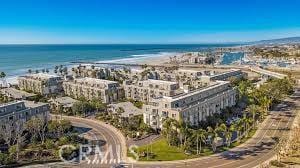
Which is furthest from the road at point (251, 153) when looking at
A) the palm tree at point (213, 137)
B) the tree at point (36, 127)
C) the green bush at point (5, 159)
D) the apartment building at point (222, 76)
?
the apartment building at point (222, 76)

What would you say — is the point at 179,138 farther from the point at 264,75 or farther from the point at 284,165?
the point at 264,75

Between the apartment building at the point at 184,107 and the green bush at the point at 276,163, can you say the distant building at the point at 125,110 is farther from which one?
the green bush at the point at 276,163

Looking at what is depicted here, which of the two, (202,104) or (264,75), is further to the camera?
(264,75)

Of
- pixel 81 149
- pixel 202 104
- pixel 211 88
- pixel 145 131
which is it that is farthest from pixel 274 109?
pixel 81 149

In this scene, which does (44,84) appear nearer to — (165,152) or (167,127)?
(167,127)

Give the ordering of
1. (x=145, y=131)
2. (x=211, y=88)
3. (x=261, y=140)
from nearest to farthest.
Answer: (x=261, y=140) → (x=145, y=131) → (x=211, y=88)

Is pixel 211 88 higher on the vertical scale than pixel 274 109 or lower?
higher

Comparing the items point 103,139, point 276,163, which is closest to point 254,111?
point 276,163
